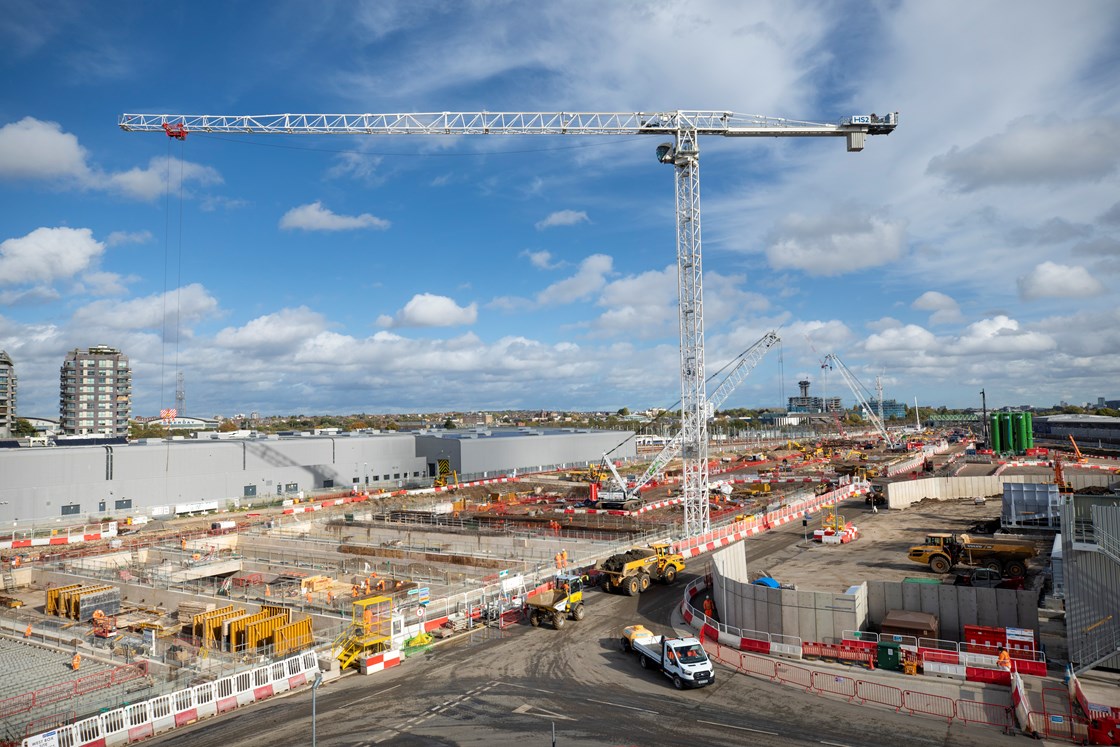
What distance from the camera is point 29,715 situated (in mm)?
18609

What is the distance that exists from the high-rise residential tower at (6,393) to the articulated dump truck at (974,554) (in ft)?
504

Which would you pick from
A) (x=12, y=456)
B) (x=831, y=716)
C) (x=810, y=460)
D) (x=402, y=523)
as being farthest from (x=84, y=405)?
(x=831, y=716)

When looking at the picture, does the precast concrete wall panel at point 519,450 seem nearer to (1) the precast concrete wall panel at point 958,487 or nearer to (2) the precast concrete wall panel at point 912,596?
(1) the precast concrete wall panel at point 958,487

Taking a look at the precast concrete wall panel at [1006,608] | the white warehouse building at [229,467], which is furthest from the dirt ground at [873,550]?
the white warehouse building at [229,467]

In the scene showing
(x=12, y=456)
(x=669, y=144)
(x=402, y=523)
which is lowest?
(x=402, y=523)

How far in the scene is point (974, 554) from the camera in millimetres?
33031

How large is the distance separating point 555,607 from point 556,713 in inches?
325

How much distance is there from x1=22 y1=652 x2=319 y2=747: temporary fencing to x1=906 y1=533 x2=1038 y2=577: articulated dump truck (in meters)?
28.4

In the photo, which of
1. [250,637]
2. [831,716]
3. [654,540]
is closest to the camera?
[831,716]

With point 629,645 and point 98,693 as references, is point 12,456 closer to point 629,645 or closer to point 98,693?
point 98,693

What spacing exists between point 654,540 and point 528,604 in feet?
55.7

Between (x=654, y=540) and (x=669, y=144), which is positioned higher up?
(x=669, y=144)

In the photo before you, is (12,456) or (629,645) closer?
(629,645)

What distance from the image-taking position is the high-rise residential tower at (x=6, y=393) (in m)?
133
